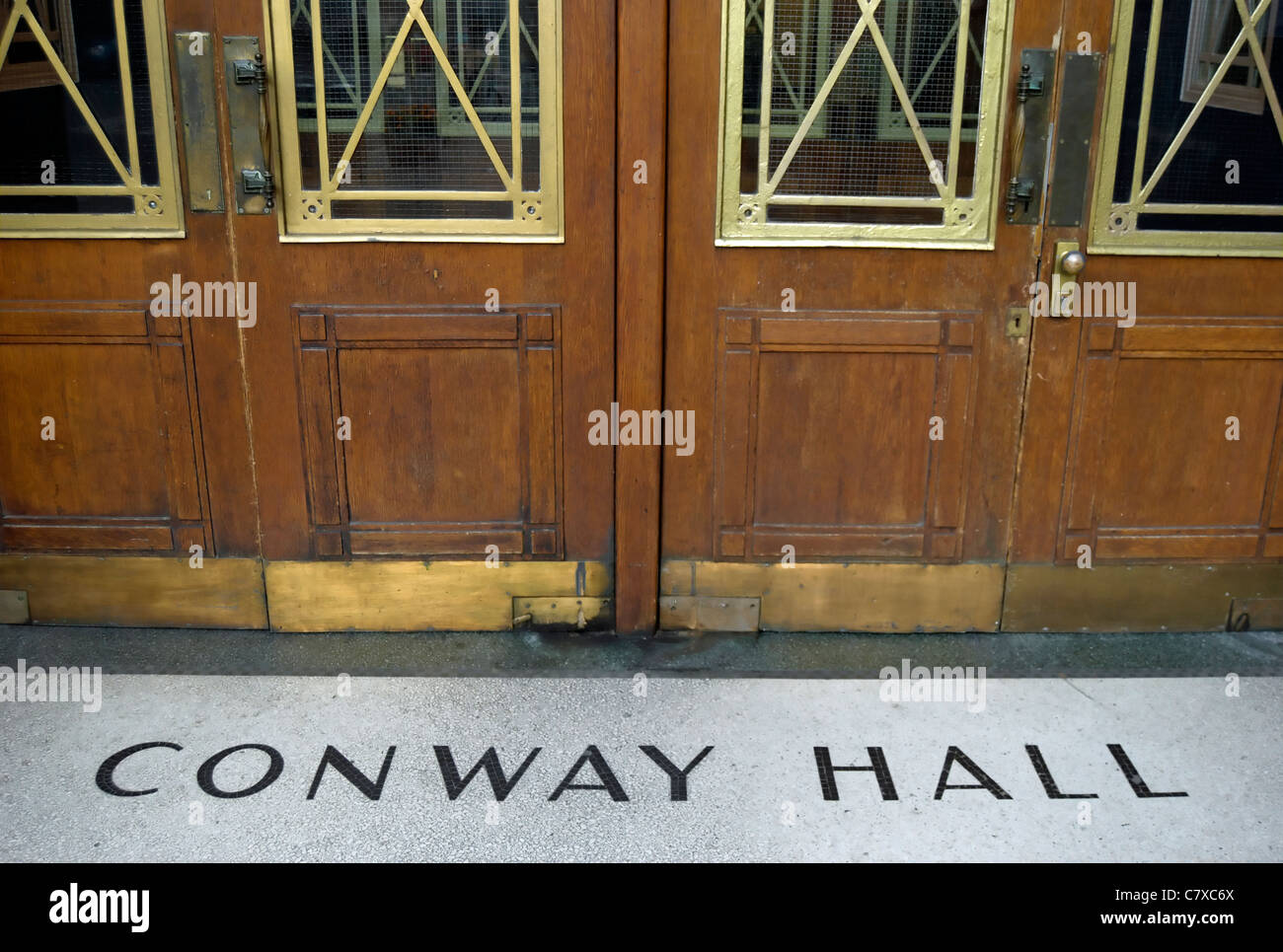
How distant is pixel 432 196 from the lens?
3.41m

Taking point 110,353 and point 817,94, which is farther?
point 110,353

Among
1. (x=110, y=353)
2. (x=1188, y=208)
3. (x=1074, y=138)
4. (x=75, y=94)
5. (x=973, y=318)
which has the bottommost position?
(x=110, y=353)

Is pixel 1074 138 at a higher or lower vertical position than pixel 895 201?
higher

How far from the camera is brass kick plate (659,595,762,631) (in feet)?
12.4

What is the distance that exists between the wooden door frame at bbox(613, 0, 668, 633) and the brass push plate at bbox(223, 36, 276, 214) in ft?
3.35

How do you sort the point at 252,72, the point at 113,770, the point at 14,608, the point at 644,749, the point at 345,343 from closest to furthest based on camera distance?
1. the point at 113,770
2. the point at 644,749
3. the point at 252,72
4. the point at 345,343
5. the point at 14,608

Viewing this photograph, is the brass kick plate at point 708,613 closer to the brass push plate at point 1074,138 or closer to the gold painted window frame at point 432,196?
the gold painted window frame at point 432,196

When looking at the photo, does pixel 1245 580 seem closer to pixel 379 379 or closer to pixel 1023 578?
pixel 1023 578

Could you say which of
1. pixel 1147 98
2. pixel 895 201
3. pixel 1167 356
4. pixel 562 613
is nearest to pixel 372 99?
pixel 895 201

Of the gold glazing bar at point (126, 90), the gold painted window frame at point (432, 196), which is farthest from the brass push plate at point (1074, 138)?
the gold glazing bar at point (126, 90)

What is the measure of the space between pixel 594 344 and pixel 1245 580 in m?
2.26

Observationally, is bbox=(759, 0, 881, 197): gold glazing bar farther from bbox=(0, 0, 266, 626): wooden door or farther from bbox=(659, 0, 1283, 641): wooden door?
bbox=(0, 0, 266, 626): wooden door

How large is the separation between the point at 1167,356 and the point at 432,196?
89.9 inches

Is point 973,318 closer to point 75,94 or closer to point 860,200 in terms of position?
point 860,200
